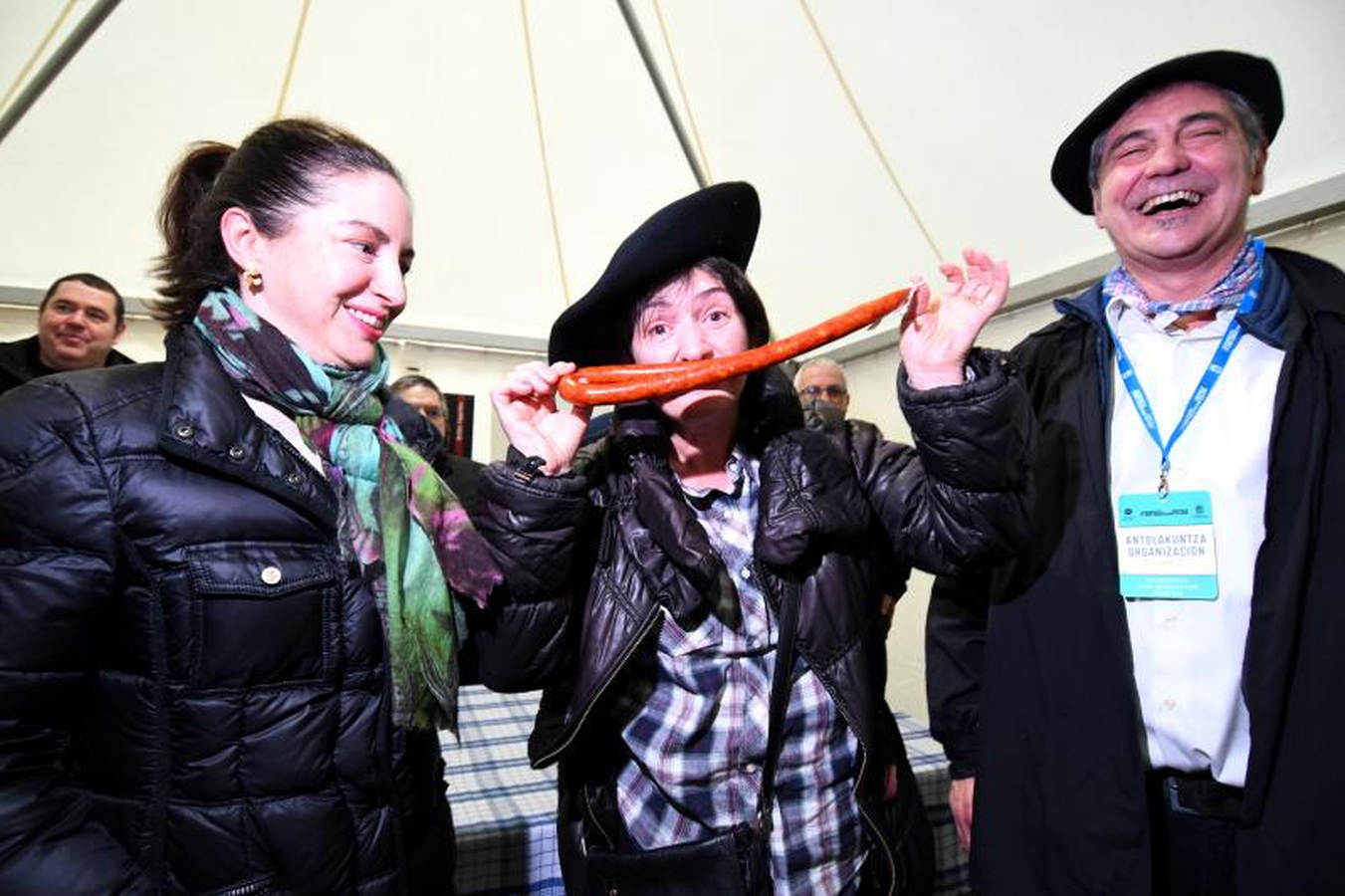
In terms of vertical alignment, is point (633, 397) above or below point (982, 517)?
above

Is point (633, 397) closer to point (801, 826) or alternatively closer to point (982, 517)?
point (982, 517)

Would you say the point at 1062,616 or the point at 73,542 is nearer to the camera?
the point at 73,542

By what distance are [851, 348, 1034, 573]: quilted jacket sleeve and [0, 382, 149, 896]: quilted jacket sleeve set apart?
3.71ft

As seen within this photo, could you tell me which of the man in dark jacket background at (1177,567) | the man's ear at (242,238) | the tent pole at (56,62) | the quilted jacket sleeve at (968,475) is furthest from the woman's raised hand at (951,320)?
the tent pole at (56,62)

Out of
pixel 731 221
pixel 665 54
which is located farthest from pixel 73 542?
pixel 665 54

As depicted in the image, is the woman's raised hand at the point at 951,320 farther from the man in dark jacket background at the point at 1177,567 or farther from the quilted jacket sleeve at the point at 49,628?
the quilted jacket sleeve at the point at 49,628

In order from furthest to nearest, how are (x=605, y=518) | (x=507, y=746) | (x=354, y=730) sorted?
(x=507, y=746), (x=605, y=518), (x=354, y=730)

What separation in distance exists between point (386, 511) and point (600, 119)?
4334 millimetres

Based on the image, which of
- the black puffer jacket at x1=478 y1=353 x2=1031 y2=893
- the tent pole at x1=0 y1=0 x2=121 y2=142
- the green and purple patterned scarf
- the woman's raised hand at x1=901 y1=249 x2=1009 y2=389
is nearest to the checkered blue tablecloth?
the black puffer jacket at x1=478 y1=353 x2=1031 y2=893

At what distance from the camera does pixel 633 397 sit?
1.13 metres

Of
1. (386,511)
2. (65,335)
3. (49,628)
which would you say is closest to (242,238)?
(386,511)

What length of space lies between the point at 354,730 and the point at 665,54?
4381mm

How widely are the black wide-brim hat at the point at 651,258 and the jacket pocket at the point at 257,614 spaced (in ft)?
1.96

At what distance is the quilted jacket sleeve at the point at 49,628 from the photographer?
0.72 m
